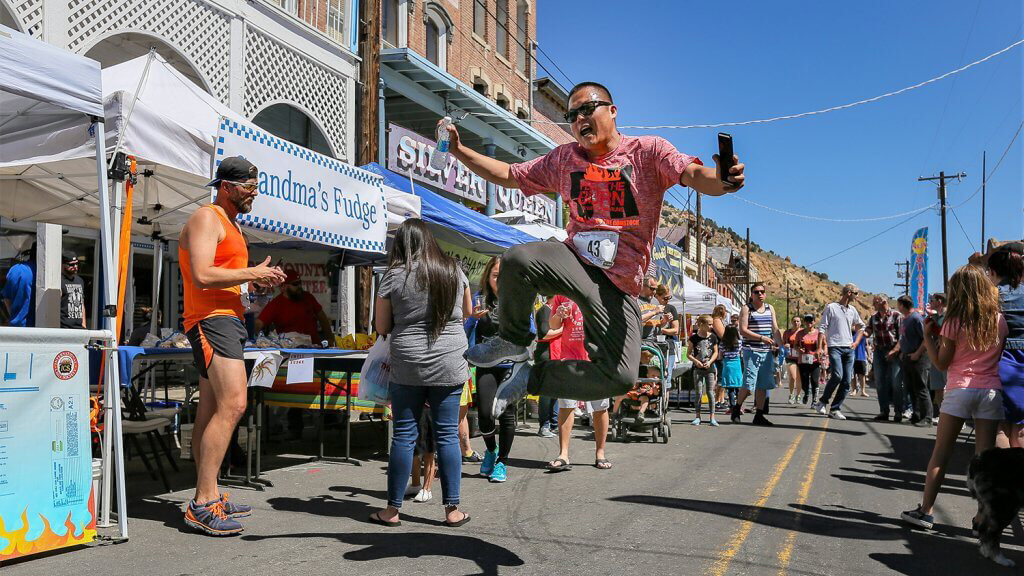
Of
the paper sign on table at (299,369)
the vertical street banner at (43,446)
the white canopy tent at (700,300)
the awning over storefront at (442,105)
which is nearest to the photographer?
the vertical street banner at (43,446)

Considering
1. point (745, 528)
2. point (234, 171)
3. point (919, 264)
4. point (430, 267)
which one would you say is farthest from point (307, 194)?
point (919, 264)

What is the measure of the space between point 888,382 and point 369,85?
10172 millimetres

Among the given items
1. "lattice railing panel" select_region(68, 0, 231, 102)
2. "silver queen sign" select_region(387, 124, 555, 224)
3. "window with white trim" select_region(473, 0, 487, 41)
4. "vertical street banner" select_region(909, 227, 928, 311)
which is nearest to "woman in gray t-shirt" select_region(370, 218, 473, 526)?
"lattice railing panel" select_region(68, 0, 231, 102)

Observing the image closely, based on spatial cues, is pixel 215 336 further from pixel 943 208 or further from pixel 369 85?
pixel 943 208

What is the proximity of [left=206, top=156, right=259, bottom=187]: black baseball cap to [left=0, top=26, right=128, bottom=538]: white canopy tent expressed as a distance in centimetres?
66

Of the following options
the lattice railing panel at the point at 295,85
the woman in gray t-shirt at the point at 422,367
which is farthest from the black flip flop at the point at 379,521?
the lattice railing panel at the point at 295,85

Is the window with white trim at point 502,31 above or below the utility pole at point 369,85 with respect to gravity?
above

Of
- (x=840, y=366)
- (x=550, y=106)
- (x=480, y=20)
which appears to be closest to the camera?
(x=840, y=366)

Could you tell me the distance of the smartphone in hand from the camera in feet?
9.02

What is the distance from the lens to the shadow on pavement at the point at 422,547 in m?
4.03

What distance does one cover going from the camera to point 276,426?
9.50 metres

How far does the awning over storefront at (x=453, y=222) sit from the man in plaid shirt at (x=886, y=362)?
20.9 ft

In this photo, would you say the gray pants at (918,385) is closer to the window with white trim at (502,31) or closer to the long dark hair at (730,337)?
the long dark hair at (730,337)

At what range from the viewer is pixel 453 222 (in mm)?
9164
